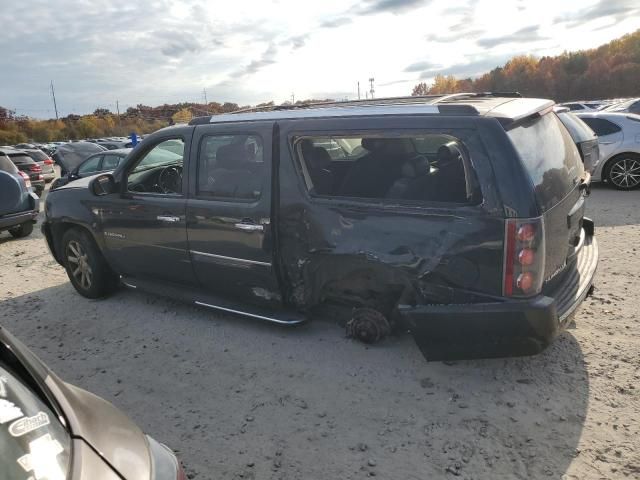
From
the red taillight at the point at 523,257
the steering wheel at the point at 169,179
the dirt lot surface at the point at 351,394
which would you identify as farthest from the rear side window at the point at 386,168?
the steering wheel at the point at 169,179

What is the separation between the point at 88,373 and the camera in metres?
3.81

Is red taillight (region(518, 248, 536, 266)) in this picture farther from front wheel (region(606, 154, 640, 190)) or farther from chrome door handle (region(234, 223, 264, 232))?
front wheel (region(606, 154, 640, 190))

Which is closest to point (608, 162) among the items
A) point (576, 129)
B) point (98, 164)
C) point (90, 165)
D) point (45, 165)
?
point (576, 129)

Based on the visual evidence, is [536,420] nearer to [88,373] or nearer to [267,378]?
[267,378]

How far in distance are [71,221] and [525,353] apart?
4.44 meters

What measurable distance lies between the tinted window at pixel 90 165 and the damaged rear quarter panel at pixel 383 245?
9707 millimetres

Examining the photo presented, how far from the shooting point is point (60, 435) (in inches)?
52.1

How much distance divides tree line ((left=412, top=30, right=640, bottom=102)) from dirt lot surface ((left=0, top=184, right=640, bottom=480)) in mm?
72398

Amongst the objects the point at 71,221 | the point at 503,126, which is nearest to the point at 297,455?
the point at 503,126

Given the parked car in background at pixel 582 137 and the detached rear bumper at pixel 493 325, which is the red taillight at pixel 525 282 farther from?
the parked car in background at pixel 582 137

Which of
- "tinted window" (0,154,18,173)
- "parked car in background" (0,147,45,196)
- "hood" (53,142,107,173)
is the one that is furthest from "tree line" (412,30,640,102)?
"tinted window" (0,154,18,173)

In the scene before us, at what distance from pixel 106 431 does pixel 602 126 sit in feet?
34.9

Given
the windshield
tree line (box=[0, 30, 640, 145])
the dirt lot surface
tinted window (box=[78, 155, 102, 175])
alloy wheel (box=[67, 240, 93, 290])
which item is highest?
tree line (box=[0, 30, 640, 145])

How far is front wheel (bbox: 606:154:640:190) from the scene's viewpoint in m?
9.38
